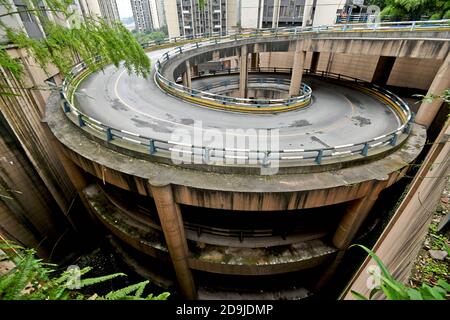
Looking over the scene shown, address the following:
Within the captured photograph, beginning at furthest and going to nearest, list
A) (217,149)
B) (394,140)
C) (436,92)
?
(436,92) < (394,140) < (217,149)

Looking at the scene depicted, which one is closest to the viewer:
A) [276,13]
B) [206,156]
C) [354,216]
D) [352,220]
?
[206,156]

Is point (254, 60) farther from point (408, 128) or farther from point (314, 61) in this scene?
point (408, 128)

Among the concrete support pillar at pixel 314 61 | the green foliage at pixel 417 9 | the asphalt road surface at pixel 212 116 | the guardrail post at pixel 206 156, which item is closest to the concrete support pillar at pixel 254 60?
the concrete support pillar at pixel 314 61

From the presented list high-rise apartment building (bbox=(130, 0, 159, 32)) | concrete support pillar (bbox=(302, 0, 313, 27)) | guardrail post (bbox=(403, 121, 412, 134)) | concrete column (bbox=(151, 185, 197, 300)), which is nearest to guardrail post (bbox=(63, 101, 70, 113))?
concrete column (bbox=(151, 185, 197, 300))

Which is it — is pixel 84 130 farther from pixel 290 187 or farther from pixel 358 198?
pixel 358 198

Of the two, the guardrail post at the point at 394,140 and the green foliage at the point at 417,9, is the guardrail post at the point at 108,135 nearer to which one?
the guardrail post at the point at 394,140

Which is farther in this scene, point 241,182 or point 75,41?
point 241,182

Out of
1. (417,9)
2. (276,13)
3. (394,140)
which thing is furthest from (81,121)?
(276,13)
